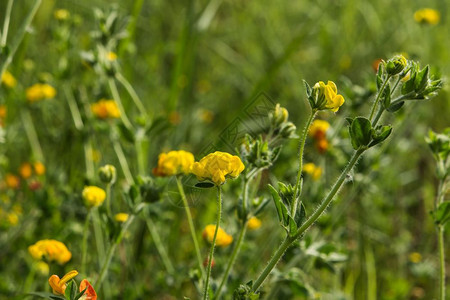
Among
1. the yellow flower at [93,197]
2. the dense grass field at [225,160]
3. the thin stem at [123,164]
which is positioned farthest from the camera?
the thin stem at [123,164]

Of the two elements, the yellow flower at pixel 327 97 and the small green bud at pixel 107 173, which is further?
the small green bud at pixel 107 173

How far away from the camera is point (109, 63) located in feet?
7.27

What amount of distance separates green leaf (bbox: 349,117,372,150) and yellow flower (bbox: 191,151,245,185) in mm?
252

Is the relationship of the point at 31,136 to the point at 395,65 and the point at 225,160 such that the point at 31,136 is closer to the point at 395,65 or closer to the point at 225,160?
the point at 225,160

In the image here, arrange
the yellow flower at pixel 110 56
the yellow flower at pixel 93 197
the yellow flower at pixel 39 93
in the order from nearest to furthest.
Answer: the yellow flower at pixel 93 197, the yellow flower at pixel 110 56, the yellow flower at pixel 39 93

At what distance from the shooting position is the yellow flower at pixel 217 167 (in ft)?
3.99

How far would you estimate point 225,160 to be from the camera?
1.22m

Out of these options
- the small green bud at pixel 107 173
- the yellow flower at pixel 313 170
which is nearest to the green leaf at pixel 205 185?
the small green bud at pixel 107 173

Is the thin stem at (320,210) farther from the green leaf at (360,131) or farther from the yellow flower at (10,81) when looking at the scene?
the yellow flower at (10,81)

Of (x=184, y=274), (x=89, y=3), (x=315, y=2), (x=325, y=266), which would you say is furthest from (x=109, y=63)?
(x=315, y=2)

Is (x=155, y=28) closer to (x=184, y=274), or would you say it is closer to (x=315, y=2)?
(x=315, y=2)

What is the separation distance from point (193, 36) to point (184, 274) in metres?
1.29

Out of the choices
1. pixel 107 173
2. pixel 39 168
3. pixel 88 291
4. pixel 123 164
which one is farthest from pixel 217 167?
pixel 39 168

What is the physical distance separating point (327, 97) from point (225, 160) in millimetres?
255
